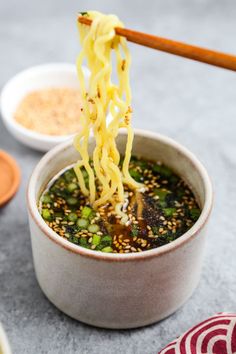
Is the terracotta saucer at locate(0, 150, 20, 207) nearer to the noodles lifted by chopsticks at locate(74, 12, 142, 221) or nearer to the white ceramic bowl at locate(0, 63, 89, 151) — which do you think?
the white ceramic bowl at locate(0, 63, 89, 151)

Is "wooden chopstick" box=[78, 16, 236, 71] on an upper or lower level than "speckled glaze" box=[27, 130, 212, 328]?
upper

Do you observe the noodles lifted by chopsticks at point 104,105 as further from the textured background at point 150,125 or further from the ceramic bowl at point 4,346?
the ceramic bowl at point 4,346

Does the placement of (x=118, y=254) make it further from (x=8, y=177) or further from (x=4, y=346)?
(x=8, y=177)

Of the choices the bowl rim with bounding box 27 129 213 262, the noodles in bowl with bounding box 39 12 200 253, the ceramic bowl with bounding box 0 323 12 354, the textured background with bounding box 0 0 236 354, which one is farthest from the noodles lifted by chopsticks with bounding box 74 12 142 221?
the ceramic bowl with bounding box 0 323 12 354

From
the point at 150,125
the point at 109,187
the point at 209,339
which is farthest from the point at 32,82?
the point at 209,339

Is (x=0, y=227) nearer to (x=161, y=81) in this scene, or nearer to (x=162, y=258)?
(x=162, y=258)

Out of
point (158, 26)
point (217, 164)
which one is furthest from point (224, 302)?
point (158, 26)
